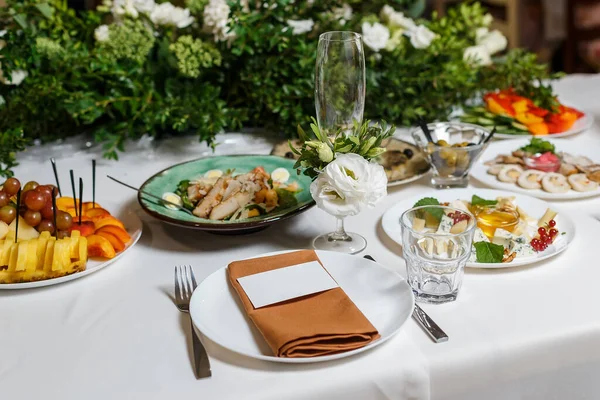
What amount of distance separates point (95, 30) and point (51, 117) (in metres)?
0.26

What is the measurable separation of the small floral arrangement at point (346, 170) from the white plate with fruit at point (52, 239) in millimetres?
362

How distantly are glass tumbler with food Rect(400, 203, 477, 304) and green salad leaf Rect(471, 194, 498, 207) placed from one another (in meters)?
0.21

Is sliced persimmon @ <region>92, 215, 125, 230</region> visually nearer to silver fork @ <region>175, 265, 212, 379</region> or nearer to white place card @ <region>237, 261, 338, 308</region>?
silver fork @ <region>175, 265, 212, 379</region>

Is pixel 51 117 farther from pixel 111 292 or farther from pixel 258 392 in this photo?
pixel 258 392

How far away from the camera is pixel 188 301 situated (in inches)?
38.0

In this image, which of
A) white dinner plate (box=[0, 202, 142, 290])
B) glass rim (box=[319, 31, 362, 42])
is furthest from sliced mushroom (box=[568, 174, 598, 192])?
A: white dinner plate (box=[0, 202, 142, 290])

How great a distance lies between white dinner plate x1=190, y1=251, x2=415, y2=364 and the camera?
83 cm

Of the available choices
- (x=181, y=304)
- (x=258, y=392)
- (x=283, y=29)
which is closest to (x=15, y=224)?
(x=181, y=304)

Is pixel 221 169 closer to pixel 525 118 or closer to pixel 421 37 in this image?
pixel 421 37

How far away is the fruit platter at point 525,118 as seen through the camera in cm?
170

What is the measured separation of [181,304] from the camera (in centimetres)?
96

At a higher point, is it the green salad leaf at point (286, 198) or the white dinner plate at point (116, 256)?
the white dinner plate at point (116, 256)

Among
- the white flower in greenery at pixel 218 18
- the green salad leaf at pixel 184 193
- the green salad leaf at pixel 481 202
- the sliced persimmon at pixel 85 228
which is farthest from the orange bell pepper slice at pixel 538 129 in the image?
the sliced persimmon at pixel 85 228

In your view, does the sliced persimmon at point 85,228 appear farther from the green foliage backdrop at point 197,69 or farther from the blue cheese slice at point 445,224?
the blue cheese slice at point 445,224
